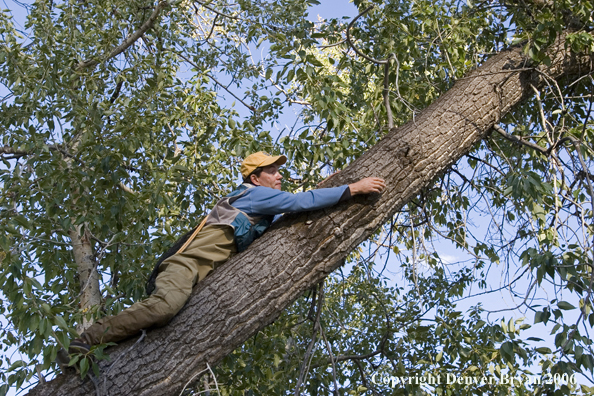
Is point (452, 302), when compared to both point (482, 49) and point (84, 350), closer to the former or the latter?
point (482, 49)

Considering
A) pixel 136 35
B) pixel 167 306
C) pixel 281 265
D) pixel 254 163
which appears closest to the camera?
pixel 167 306

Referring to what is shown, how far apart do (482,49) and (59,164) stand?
343cm

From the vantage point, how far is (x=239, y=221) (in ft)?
8.94

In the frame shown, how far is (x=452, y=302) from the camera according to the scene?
15.5 feet

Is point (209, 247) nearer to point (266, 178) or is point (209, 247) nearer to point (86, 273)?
point (266, 178)

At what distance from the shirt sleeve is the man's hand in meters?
0.04

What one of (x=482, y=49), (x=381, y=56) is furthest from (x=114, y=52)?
(x=482, y=49)

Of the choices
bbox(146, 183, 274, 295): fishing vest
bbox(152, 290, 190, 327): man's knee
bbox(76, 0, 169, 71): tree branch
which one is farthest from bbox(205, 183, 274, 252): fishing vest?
bbox(76, 0, 169, 71): tree branch

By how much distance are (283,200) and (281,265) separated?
1.07ft

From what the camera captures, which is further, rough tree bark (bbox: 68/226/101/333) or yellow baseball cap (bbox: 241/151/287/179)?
rough tree bark (bbox: 68/226/101/333)

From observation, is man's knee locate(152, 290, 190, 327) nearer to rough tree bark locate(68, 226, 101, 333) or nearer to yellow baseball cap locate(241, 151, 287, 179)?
yellow baseball cap locate(241, 151, 287, 179)

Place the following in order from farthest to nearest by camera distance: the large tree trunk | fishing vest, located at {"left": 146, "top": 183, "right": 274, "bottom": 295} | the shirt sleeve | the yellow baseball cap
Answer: the yellow baseball cap
fishing vest, located at {"left": 146, "top": 183, "right": 274, "bottom": 295}
the shirt sleeve
the large tree trunk

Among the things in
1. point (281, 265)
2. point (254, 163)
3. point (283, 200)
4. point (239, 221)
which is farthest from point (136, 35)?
point (281, 265)

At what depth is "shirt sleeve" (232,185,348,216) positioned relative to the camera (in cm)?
255
